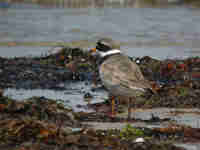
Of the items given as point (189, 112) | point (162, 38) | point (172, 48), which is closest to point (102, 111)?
point (189, 112)

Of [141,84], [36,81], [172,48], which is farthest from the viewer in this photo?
[172,48]

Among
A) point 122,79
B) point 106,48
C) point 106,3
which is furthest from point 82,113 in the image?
point 106,3

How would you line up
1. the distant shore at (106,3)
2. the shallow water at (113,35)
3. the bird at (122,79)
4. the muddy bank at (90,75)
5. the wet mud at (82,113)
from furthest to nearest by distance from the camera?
the distant shore at (106,3)
the shallow water at (113,35)
the muddy bank at (90,75)
the bird at (122,79)
the wet mud at (82,113)

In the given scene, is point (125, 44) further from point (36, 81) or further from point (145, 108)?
point (145, 108)

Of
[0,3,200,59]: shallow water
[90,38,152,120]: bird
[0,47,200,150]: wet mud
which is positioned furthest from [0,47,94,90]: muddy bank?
[0,3,200,59]: shallow water

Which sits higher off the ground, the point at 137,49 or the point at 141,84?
the point at 141,84

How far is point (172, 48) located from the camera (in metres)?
18.5

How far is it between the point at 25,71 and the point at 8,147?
20.1ft

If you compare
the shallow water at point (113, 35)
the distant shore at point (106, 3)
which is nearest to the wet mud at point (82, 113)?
the shallow water at point (113, 35)

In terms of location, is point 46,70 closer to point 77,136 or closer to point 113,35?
point 77,136

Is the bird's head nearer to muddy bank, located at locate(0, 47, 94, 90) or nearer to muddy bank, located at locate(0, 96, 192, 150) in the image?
muddy bank, located at locate(0, 47, 94, 90)

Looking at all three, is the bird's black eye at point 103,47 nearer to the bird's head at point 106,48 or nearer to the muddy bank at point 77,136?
the bird's head at point 106,48

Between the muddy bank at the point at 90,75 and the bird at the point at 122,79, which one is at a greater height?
the bird at the point at 122,79

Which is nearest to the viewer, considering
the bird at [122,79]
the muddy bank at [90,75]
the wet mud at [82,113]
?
Answer: the wet mud at [82,113]
